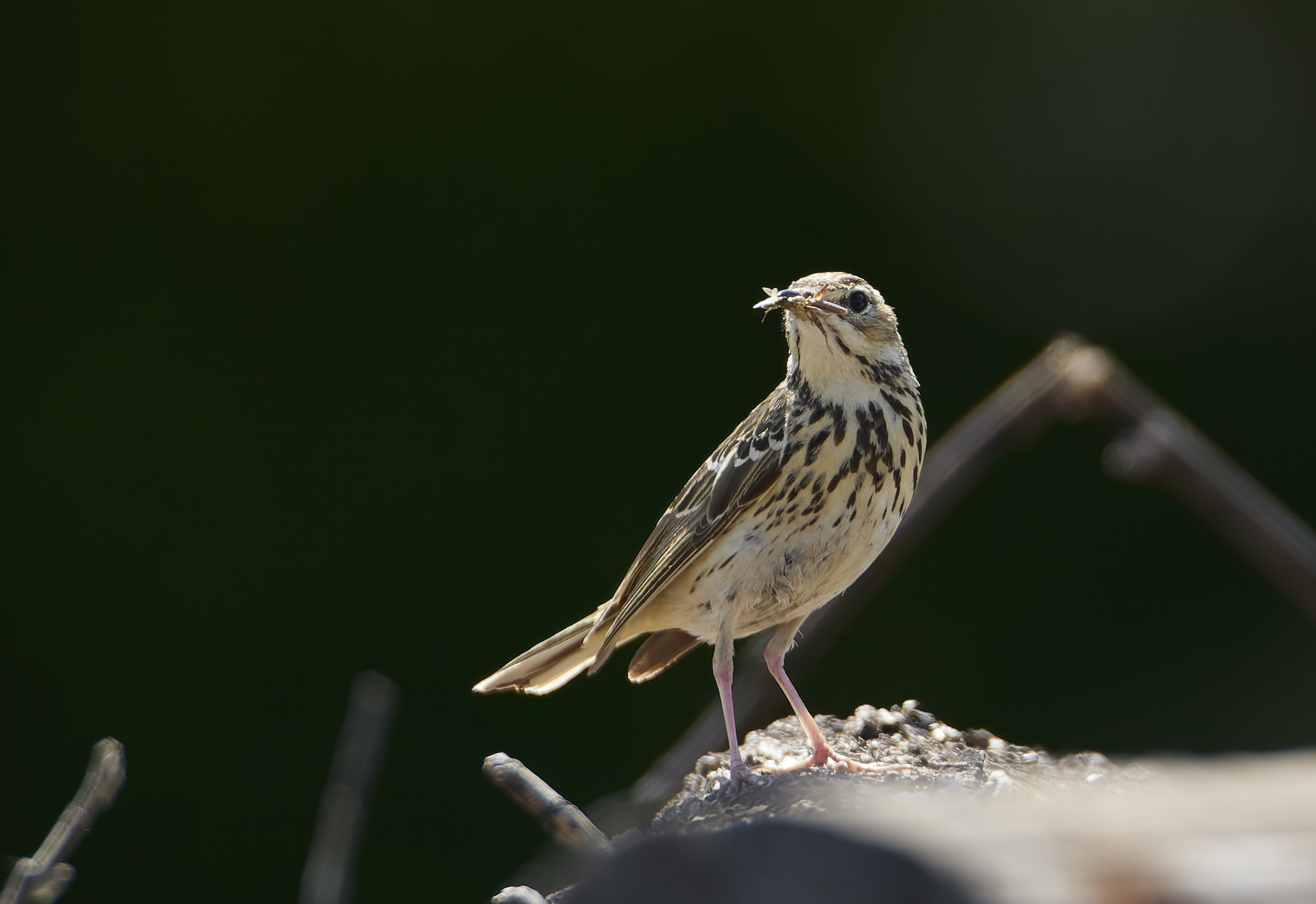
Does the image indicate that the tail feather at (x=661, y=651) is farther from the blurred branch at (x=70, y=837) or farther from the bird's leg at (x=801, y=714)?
the blurred branch at (x=70, y=837)

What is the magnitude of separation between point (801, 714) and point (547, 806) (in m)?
1.70

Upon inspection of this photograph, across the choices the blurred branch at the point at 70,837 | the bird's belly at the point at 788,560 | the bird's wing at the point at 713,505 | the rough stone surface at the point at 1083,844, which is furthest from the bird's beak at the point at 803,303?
the rough stone surface at the point at 1083,844

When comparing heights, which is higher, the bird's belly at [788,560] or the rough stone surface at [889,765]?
the bird's belly at [788,560]

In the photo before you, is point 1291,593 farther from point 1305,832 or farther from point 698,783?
point 698,783

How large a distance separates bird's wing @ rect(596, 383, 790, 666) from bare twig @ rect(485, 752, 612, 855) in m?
1.58

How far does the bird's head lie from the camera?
273 cm

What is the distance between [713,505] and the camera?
9.00 feet

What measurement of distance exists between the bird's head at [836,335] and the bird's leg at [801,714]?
54 centimetres

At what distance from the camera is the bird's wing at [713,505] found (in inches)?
105

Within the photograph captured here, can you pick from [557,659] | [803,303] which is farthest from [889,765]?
[803,303]

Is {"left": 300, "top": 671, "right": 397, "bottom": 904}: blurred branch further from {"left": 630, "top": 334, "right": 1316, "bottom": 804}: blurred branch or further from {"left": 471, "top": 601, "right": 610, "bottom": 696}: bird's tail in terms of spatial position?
{"left": 471, "top": 601, "right": 610, "bottom": 696}: bird's tail

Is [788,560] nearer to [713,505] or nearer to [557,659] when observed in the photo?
[713,505]

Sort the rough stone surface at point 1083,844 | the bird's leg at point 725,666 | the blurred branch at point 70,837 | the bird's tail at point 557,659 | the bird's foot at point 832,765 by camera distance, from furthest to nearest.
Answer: the bird's tail at point 557,659
the bird's leg at point 725,666
the bird's foot at point 832,765
the blurred branch at point 70,837
the rough stone surface at point 1083,844

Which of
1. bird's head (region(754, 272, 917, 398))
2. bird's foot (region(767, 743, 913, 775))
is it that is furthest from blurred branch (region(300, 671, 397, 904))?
bird's head (region(754, 272, 917, 398))
